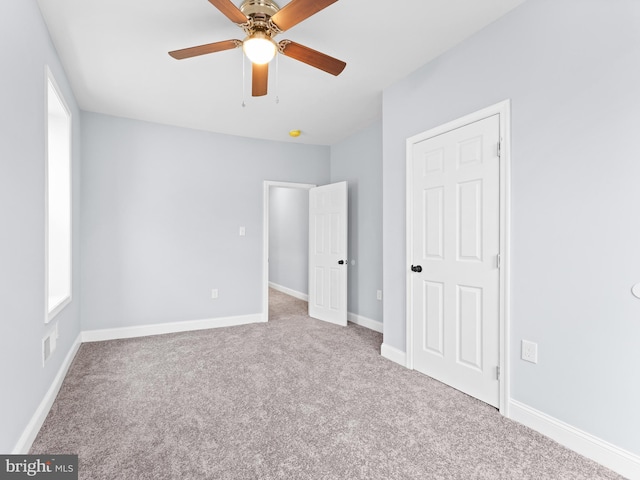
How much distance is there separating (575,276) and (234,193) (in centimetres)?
385

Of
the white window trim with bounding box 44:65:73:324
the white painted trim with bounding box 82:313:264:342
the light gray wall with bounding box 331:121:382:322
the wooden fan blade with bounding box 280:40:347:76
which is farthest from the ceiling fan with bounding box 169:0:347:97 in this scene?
the white painted trim with bounding box 82:313:264:342

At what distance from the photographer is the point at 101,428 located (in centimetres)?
200

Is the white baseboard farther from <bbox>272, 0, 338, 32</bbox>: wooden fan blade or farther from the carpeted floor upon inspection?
<bbox>272, 0, 338, 32</bbox>: wooden fan blade

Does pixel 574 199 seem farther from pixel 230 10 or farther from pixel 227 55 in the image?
pixel 227 55

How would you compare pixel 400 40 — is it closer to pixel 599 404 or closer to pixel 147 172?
pixel 599 404

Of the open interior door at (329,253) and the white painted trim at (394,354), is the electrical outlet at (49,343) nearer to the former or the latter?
the white painted trim at (394,354)

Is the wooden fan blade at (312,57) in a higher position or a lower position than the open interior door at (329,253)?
higher

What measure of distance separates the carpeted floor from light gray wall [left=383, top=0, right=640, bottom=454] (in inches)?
14.9

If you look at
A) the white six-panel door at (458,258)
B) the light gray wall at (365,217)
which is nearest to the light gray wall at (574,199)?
the white six-panel door at (458,258)

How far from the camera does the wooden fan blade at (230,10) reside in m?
1.62

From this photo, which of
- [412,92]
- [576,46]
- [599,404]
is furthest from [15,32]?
[599,404]

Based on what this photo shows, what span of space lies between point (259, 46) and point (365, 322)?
3.43 m

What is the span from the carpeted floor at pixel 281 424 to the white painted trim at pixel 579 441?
50 millimetres

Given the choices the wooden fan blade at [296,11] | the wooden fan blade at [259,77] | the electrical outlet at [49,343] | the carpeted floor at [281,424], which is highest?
the wooden fan blade at [296,11]
